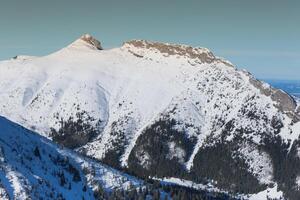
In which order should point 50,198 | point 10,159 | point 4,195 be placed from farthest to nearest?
point 10,159
point 50,198
point 4,195

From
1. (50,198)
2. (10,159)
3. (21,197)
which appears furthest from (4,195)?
(10,159)

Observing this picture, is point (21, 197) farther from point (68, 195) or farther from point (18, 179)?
point (68, 195)

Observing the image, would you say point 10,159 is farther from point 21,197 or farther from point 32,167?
point 21,197

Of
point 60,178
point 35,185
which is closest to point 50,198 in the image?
point 35,185

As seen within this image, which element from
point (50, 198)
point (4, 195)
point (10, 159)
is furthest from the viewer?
point (10, 159)

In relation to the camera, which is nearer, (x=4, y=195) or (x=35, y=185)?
(x=4, y=195)

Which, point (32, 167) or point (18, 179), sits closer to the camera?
point (18, 179)

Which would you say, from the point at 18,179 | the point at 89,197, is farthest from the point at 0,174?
the point at 89,197
